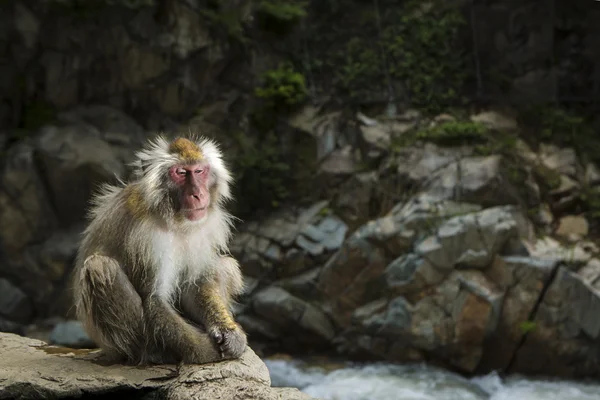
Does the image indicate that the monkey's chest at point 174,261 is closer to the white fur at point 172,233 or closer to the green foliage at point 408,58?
the white fur at point 172,233

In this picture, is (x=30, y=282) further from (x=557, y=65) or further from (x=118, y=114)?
(x=557, y=65)

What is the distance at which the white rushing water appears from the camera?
335 inches

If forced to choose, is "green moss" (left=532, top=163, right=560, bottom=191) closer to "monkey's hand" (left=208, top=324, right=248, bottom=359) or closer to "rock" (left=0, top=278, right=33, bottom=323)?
"monkey's hand" (left=208, top=324, right=248, bottom=359)

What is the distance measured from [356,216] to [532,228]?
2.63 m

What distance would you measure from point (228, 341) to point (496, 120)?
7988 millimetres

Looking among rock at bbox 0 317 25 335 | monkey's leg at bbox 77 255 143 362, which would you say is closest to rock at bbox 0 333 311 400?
monkey's leg at bbox 77 255 143 362

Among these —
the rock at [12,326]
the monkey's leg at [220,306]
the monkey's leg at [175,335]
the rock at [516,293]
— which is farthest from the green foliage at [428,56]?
the monkey's leg at [175,335]

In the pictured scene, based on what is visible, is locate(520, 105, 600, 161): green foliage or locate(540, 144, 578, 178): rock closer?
locate(540, 144, 578, 178): rock

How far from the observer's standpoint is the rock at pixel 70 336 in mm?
9500

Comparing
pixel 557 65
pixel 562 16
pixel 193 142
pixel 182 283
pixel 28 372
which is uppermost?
pixel 562 16

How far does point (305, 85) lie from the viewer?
11.5m

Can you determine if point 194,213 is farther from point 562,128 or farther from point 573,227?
point 562,128

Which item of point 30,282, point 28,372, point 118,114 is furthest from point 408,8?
point 28,372

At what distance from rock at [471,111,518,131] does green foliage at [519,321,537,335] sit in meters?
3.28
